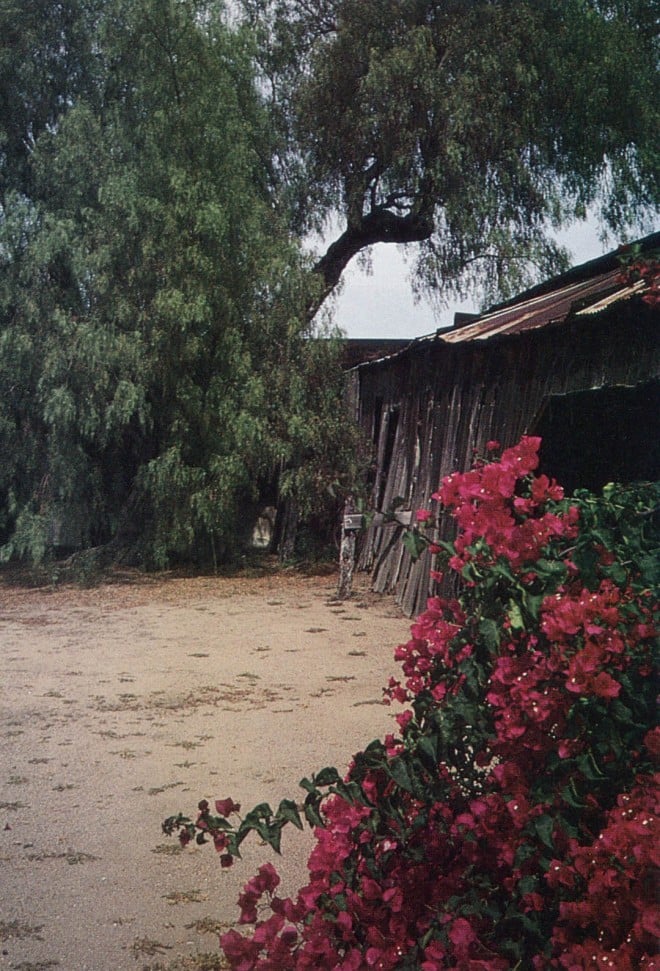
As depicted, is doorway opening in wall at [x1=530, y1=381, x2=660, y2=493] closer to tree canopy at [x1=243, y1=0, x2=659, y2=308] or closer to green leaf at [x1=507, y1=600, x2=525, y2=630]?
green leaf at [x1=507, y1=600, x2=525, y2=630]

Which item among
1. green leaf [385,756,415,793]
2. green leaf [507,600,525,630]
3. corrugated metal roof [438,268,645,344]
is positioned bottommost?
green leaf [385,756,415,793]

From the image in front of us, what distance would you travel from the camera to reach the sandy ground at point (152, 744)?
3.60 m

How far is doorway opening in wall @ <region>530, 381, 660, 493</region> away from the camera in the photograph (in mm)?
5615

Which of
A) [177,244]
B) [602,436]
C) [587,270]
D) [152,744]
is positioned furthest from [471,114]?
[152,744]

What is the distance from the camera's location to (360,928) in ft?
9.00

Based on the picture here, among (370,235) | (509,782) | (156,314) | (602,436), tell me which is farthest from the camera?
(370,235)

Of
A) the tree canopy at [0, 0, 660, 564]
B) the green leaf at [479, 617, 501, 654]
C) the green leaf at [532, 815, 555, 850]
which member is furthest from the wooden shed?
the tree canopy at [0, 0, 660, 564]

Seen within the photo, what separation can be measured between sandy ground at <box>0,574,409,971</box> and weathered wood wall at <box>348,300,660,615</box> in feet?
4.04

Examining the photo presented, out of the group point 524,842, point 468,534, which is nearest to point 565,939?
point 524,842

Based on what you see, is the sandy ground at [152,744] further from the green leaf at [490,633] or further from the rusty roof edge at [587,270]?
the rusty roof edge at [587,270]

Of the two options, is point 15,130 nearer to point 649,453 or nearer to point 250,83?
point 250,83

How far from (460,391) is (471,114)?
768cm

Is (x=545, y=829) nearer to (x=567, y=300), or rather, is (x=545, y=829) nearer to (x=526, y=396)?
(x=567, y=300)

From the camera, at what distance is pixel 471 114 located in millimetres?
16047
